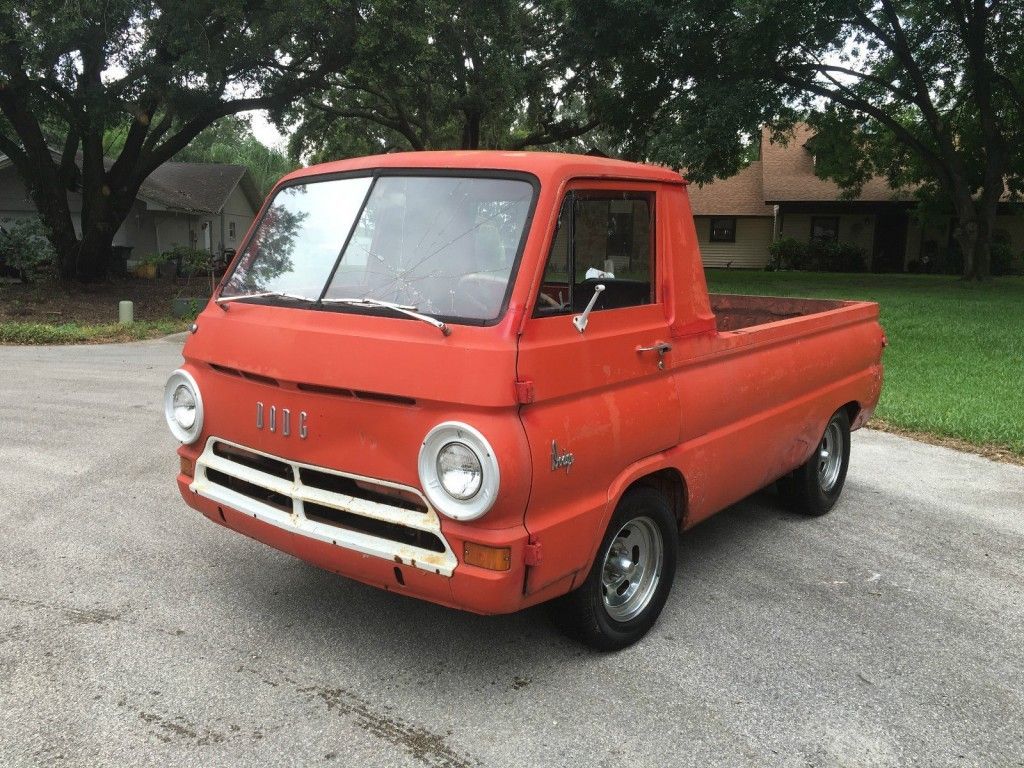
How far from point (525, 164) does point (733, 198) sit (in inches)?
1462

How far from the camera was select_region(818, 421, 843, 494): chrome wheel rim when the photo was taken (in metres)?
5.59

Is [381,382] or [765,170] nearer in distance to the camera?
[381,382]

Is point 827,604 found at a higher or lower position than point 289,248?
lower

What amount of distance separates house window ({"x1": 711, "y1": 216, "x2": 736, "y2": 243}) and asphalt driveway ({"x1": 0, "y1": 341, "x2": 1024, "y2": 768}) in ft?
113

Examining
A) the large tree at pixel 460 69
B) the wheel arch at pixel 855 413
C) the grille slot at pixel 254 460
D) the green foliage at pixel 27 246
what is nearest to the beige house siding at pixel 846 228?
the large tree at pixel 460 69

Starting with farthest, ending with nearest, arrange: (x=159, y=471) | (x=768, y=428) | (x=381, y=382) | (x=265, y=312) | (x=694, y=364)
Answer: (x=159, y=471), (x=768, y=428), (x=694, y=364), (x=265, y=312), (x=381, y=382)

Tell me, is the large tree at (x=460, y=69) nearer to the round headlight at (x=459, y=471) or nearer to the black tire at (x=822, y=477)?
the black tire at (x=822, y=477)

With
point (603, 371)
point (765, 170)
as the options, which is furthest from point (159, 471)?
point (765, 170)

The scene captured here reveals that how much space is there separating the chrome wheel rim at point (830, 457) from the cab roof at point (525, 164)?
247 centimetres

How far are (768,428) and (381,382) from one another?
2.30m

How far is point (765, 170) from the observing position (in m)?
37.2

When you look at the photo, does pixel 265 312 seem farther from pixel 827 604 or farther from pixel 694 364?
pixel 827 604

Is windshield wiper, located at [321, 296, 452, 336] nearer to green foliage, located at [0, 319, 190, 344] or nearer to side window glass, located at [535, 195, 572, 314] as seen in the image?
side window glass, located at [535, 195, 572, 314]

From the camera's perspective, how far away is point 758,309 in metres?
6.48
